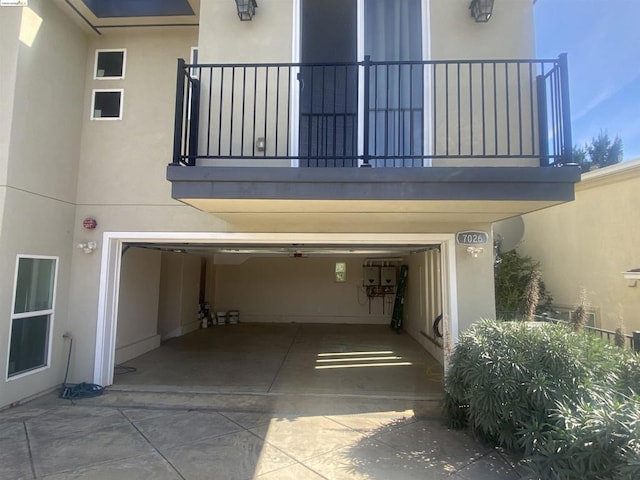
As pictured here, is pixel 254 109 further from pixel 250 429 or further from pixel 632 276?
pixel 632 276

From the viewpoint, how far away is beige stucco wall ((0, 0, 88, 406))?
4723 mm

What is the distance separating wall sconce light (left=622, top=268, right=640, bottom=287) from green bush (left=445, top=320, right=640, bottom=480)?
536cm

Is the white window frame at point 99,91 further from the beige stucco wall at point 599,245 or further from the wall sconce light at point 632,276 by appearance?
the wall sconce light at point 632,276

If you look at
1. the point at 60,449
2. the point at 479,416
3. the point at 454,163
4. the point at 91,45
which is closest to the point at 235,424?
the point at 60,449

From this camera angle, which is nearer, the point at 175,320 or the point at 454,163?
the point at 454,163

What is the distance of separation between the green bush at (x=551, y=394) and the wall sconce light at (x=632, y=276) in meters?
5.36

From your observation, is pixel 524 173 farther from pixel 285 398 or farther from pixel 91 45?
pixel 91 45

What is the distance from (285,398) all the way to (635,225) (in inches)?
315

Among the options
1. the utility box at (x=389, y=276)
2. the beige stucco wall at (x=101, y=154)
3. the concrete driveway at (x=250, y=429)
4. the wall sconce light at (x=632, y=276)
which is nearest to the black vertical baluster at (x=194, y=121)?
the beige stucco wall at (x=101, y=154)

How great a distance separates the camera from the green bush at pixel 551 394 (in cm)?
244

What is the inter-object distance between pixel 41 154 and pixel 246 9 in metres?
3.20

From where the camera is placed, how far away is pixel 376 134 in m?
5.05

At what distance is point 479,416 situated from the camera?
142 inches

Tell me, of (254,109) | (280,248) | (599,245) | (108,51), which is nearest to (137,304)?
(280,248)
